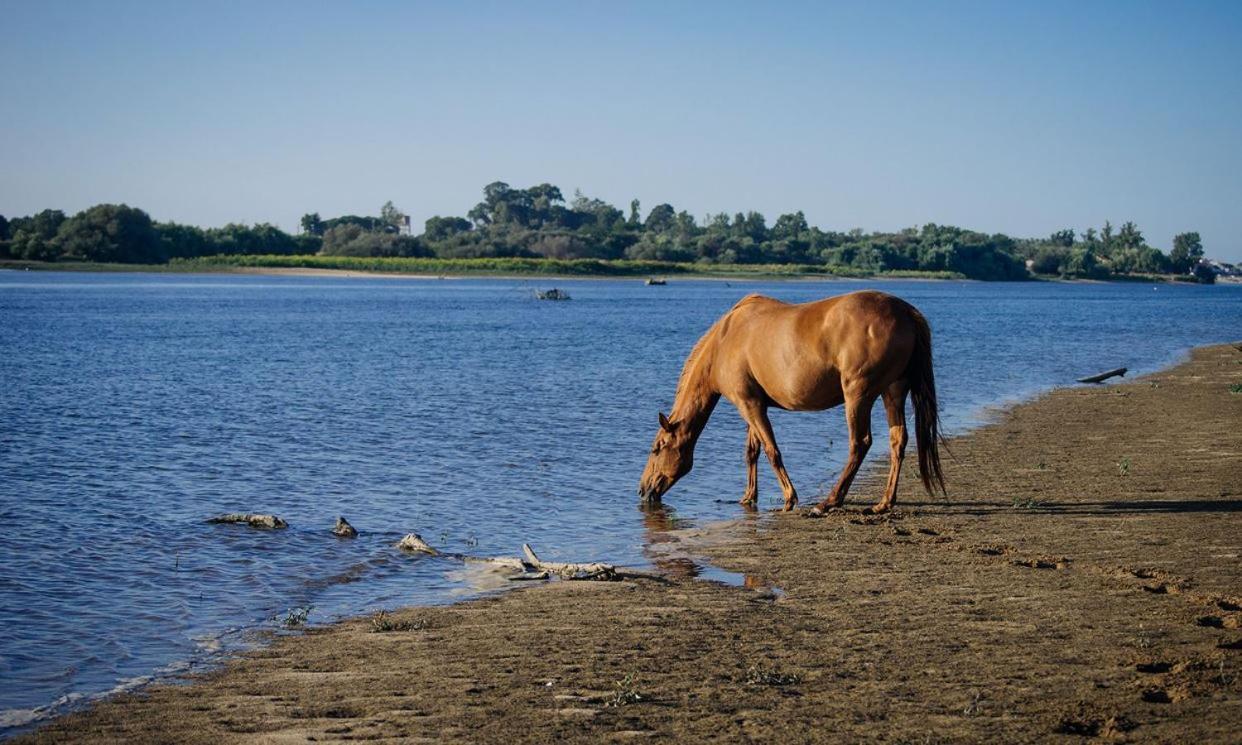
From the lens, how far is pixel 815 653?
688 cm

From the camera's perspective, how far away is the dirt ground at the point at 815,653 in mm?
5676

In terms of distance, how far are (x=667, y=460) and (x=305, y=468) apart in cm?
532

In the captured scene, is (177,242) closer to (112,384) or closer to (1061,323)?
(1061,323)

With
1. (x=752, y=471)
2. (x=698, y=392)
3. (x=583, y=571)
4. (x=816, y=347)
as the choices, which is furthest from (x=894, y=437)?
(x=583, y=571)

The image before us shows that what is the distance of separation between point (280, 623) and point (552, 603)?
1854 millimetres

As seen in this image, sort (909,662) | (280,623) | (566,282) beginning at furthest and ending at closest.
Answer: (566,282) → (280,623) → (909,662)

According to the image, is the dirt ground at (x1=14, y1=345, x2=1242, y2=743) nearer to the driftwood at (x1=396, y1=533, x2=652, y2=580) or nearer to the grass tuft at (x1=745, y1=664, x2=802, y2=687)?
the grass tuft at (x1=745, y1=664, x2=802, y2=687)

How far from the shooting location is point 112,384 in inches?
1082

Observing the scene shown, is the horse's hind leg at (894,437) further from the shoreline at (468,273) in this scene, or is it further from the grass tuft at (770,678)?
the shoreline at (468,273)

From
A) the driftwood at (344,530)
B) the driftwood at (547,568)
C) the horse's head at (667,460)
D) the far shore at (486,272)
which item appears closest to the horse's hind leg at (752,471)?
the horse's head at (667,460)

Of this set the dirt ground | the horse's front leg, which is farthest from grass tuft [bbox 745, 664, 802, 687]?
the horse's front leg

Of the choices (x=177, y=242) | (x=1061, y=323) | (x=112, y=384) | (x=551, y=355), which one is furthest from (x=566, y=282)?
(x=112, y=384)

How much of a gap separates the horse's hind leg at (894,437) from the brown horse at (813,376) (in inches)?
0.4

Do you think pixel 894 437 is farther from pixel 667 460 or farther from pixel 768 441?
pixel 667 460
